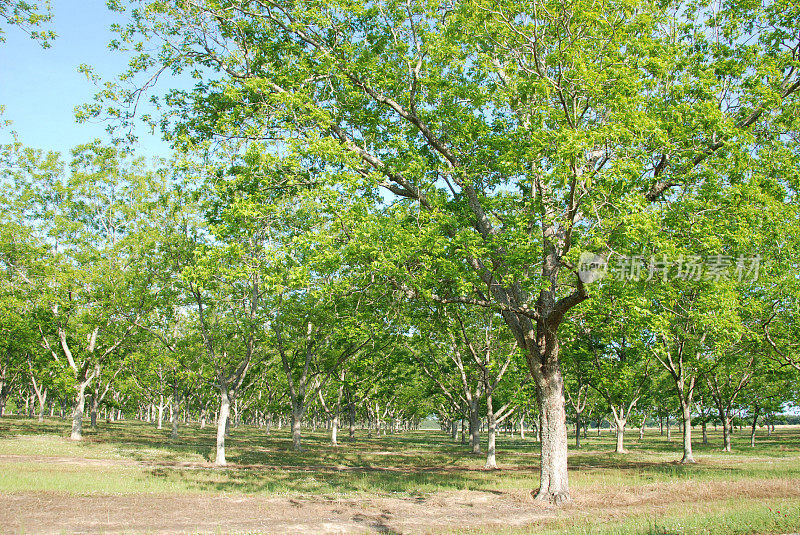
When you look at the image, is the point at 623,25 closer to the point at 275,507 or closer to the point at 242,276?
the point at 242,276

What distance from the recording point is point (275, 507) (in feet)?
43.3

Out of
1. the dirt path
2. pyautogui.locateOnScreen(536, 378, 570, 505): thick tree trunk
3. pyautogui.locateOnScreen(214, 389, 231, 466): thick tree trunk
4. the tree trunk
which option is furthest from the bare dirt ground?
the tree trunk

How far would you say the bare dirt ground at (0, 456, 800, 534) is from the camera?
10.8 m

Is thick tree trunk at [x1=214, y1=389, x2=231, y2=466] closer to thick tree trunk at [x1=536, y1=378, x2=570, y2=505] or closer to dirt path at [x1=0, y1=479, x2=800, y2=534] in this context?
dirt path at [x1=0, y1=479, x2=800, y2=534]

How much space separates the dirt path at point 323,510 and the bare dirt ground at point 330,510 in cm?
2

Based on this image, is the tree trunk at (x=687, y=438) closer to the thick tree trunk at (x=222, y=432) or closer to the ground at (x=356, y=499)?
the ground at (x=356, y=499)

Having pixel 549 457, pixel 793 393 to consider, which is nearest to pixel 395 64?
pixel 549 457

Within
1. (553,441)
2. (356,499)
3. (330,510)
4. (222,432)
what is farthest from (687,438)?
(222,432)

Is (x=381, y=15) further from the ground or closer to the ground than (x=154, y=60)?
further from the ground

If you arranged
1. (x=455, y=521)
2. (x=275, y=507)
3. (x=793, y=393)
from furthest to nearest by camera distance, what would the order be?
(x=793, y=393), (x=275, y=507), (x=455, y=521)

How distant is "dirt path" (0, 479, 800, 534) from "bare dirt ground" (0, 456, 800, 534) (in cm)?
2

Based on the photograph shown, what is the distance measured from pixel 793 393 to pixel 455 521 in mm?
59728

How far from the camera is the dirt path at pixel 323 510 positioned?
35.2 feet

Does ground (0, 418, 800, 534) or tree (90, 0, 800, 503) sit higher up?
tree (90, 0, 800, 503)
